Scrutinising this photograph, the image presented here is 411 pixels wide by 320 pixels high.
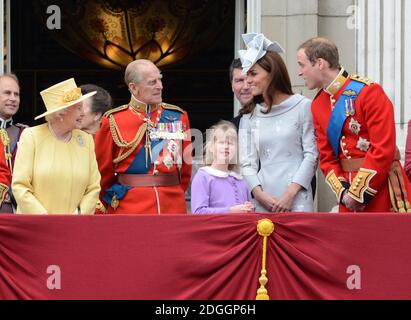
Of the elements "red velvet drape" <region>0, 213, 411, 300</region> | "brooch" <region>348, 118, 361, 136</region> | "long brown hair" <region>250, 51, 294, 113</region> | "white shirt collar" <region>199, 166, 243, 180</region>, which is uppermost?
"long brown hair" <region>250, 51, 294, 113</region>

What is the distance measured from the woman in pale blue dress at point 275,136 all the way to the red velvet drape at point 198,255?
3.32 feet

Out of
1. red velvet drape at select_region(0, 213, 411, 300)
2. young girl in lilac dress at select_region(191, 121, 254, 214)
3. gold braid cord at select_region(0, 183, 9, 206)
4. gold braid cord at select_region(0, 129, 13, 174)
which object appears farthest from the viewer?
gold braid cord at select_region(0, 129, 13, 174)

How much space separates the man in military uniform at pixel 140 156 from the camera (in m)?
8.95

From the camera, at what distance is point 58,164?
8.27 meters

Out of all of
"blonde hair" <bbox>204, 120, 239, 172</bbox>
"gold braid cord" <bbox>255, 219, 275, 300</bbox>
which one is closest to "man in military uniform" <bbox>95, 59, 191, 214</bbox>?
"blonde hair" <bbox>204, 120, 239, 172</bbox>

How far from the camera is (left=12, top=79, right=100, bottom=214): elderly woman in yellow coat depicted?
813 cm

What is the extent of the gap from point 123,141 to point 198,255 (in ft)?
5.26

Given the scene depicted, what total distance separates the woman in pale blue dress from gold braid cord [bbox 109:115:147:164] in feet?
2.43

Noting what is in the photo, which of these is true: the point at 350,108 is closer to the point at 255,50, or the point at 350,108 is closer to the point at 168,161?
the point at 255,50

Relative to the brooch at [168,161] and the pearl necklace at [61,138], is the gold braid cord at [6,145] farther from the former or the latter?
the brooch at [168,161]

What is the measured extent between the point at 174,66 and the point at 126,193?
644 centimetres


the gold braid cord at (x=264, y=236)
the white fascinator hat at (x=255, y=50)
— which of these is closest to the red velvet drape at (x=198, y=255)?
the gold braid cord at (x=264, y=236)

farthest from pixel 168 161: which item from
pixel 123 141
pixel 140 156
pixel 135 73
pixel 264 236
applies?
pixel 264 236

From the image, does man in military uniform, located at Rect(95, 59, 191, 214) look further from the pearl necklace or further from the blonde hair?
the pearl necklace
